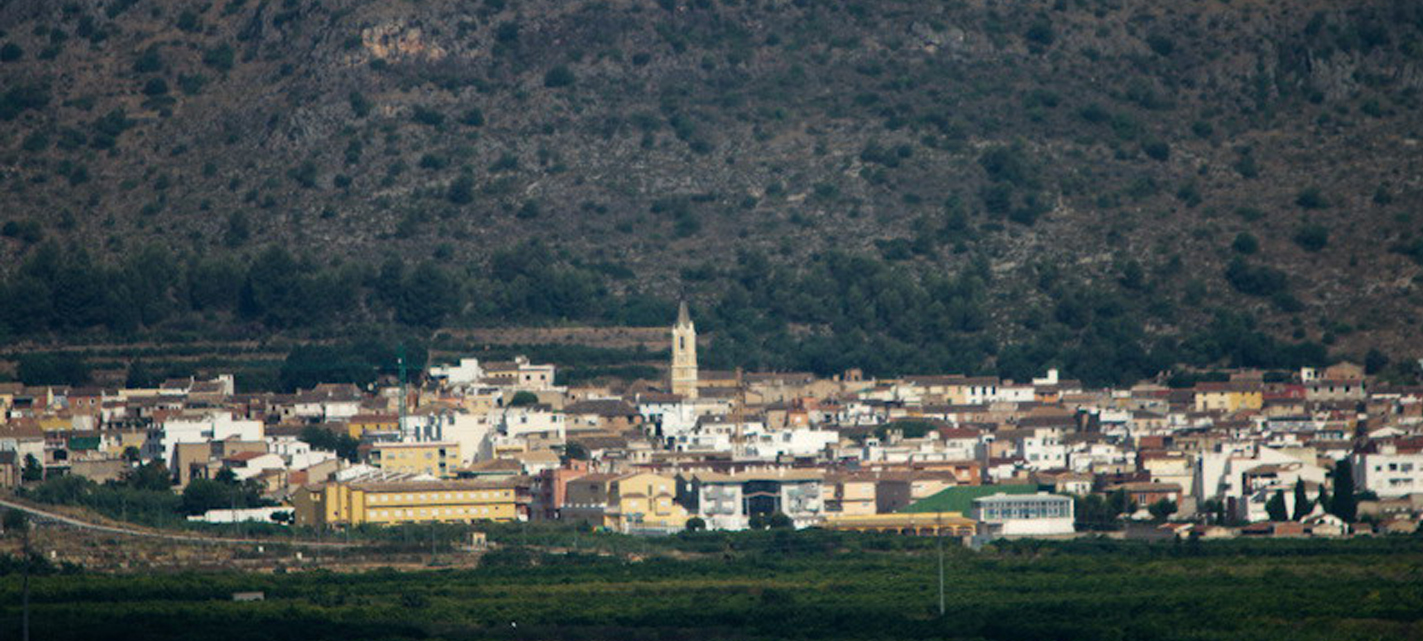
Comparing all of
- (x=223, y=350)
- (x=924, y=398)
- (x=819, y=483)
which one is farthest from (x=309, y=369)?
(x=819, y=483)

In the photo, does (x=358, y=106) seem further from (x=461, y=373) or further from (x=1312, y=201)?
(x=1312, y=201)

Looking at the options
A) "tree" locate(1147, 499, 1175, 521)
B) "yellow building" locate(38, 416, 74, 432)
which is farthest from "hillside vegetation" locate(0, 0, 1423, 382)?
"tree" locate(1147, 499, 1175, 521)

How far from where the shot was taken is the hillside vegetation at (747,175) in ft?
439

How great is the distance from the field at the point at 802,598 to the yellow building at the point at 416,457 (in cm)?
1573

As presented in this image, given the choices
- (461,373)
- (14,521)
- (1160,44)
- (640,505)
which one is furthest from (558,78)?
(14,521)

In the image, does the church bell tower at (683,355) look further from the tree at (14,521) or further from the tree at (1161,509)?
the tree at (14,521)

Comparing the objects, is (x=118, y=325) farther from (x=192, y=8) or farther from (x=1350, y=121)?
(x=1350, y=121)

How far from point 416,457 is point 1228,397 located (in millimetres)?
27469

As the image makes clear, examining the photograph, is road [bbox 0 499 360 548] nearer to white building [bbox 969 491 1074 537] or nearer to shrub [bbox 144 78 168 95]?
white building [bbox 969 491 1074 537]

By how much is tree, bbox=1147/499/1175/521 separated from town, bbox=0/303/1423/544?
7 centimetres

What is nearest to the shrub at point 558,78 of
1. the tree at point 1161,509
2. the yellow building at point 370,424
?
the yellow building at point 370,424

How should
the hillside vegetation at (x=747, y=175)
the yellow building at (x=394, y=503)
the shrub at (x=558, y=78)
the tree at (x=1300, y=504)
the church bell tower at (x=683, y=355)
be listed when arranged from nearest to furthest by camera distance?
the tree at (x=1300, y=504), the yellow building at (x=394, y=503), the church bell tower at (x=683, y=355), the hillside vegetation at (x=747, y=175), the shrub at (x=558, y=78)

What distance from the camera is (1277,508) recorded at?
10038 cm

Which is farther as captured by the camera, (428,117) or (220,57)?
(220,57)
